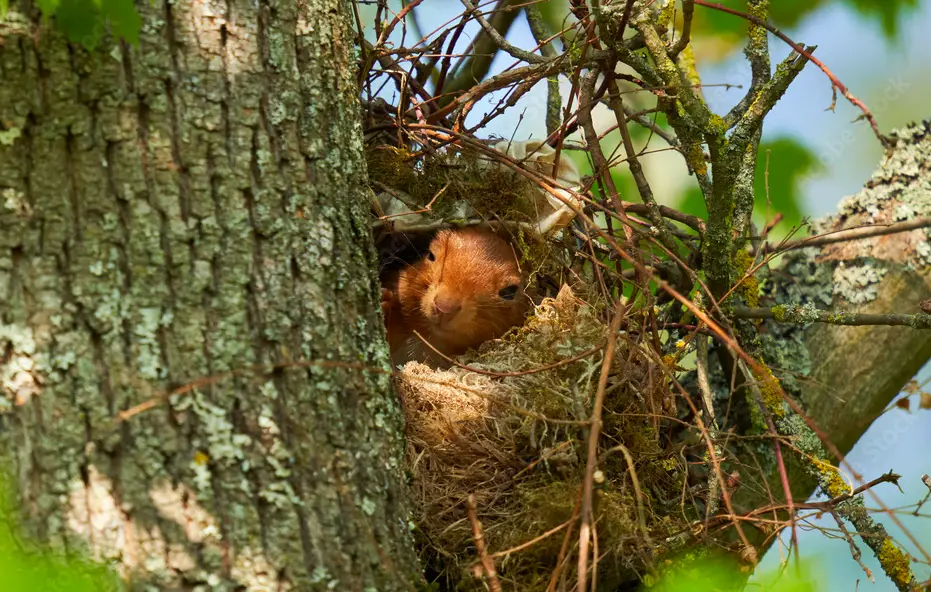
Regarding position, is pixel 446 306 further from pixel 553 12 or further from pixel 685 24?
pixel 553 12

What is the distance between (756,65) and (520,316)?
1255mm

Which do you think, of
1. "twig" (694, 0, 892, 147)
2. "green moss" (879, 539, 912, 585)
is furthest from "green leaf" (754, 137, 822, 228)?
"green moss" (879, 539, 912, 585)

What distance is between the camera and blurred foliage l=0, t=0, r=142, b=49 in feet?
5.12

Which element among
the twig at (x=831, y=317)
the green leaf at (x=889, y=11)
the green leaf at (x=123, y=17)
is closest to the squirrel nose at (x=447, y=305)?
the twig at (x=831, y=317)

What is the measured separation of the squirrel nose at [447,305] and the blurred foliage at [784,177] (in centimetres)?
118

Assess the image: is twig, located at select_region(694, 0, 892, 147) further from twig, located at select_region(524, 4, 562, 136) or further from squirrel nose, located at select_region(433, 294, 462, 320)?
squirrel nose, located at select_region(433, 294, 462, 320)

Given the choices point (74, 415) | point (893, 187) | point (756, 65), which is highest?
point (756, 65)

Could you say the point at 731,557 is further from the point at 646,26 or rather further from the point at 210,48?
the point at 210,48

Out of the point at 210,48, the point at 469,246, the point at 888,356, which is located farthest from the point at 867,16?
the point at 210,48

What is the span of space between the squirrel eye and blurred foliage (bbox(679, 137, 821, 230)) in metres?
0.92

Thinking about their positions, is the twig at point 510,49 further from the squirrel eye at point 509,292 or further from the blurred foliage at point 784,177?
the blurred foliage at point 784,177

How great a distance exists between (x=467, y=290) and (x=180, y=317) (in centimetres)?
172

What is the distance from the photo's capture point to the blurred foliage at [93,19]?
1562 millimetres

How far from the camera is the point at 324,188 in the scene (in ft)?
6.40
